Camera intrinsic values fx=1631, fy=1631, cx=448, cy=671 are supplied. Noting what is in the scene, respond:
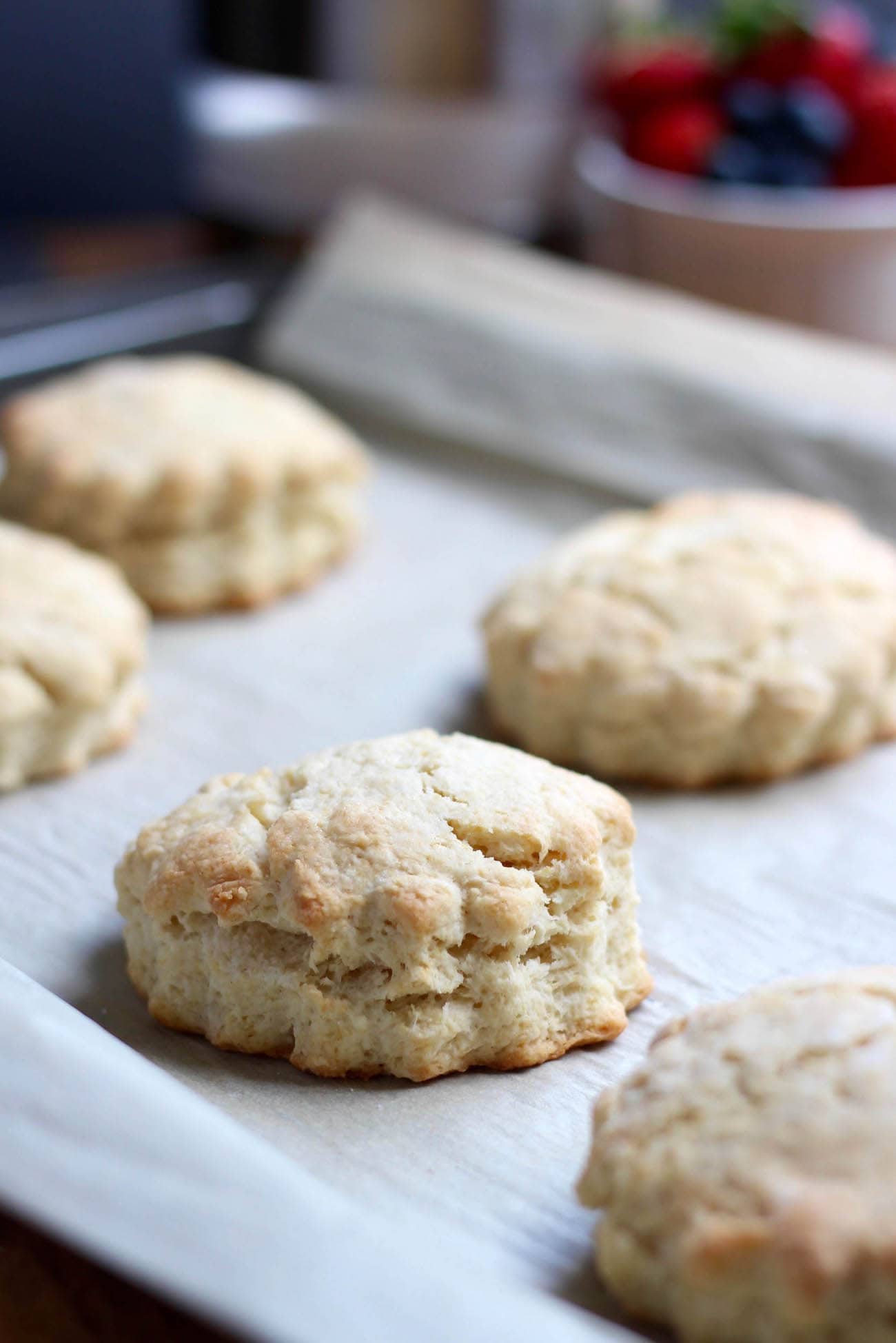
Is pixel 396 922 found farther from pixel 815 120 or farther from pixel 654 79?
pixel 654 79

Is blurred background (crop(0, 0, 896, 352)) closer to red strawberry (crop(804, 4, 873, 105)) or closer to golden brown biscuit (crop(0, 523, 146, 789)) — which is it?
red strawberry (crop(804, 4, 873, 105))

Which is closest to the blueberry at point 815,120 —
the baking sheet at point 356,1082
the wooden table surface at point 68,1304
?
the baking sheet at point 356,1082

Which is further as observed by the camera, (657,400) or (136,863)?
(657,400)

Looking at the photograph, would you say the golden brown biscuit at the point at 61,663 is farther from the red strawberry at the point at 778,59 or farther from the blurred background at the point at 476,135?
the red strawberry at the point at 778,59

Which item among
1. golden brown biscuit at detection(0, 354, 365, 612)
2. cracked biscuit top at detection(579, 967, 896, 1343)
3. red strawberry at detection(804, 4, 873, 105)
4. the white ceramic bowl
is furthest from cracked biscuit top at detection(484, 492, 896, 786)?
red strawberry at detection(804, 4, 873, 105)

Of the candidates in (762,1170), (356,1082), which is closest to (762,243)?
(356,1082)

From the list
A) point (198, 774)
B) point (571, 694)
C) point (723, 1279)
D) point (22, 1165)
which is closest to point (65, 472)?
point (198, 774)

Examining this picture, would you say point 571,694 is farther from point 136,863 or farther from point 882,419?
point 882,419
